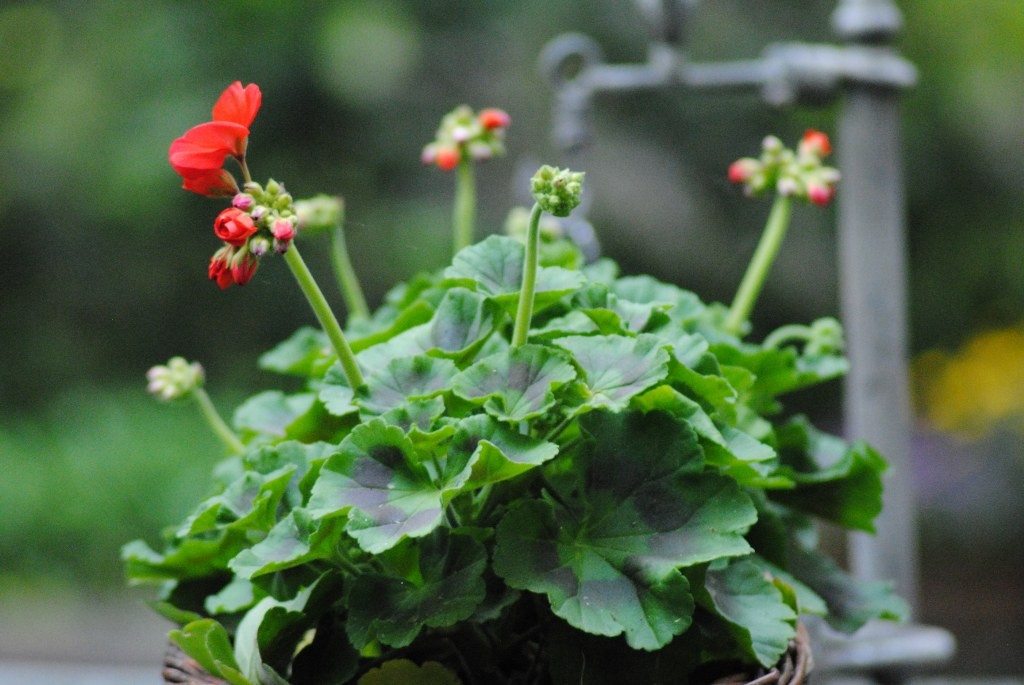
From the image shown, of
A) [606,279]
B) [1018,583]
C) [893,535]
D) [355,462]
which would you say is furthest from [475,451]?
[1018,583]

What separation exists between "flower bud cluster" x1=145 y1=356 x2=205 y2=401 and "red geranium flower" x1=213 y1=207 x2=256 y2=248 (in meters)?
0.18

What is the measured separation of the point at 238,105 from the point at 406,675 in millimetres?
239

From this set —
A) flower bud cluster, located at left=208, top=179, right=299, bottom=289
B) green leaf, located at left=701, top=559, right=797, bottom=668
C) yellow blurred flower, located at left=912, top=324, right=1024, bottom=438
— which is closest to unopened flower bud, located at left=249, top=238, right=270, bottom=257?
flower bud cluster, located at left=208, top=179, right=299, bottom=289

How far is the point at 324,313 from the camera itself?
1.49ft

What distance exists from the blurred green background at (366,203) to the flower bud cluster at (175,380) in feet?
4.46

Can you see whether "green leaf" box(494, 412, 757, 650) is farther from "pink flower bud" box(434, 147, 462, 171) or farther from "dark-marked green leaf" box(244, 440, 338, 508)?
"pink flower bud" box(434, 147, 462, 171)

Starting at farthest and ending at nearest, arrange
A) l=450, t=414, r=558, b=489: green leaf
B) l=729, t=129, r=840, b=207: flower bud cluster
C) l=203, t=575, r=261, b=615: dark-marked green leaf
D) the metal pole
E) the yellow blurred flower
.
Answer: the yellow blurred flower
the metal pole
l=729, t=129, r=840, b=207: flower bud cluster
l=203, t=575, r=261, b=615: dark-marked green leaf
l=450, t=414, r=558, b=489: green leaf

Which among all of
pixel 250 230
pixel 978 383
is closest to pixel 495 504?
pixel 250 230

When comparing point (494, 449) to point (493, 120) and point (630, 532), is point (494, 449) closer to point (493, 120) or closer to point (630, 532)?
point (630, 532)

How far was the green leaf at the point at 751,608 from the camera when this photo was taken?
1.48ft

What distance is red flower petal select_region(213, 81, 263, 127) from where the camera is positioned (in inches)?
17.6

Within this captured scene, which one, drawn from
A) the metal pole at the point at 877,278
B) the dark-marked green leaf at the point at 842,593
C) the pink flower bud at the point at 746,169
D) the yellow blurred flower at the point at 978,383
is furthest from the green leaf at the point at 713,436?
the yellow blurred flower at the point at 978,383

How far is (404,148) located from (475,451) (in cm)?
180

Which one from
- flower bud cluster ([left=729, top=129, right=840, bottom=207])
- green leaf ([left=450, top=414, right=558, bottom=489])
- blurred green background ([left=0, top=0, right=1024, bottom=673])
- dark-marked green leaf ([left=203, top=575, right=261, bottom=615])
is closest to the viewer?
green leaf ([left=450, top=414, right=558, bottom=489])
